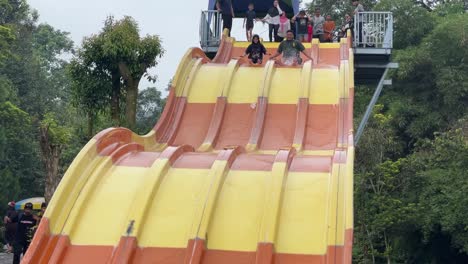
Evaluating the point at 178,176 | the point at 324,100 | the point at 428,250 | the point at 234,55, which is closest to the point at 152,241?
the point at 178,176

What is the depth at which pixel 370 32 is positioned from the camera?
15219 millimetres

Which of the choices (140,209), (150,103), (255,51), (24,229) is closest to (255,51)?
(255,51)

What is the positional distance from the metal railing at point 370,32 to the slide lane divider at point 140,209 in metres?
8.37

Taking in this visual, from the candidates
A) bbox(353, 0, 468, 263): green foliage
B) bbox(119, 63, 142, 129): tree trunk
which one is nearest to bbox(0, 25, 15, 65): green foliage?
bbox(119, 63, 142, 129): tree trunk

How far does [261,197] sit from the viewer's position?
679 cm

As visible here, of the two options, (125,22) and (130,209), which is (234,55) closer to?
(125,22)

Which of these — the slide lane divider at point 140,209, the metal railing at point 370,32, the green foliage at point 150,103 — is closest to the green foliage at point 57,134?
the slide lane divider at point 140,209

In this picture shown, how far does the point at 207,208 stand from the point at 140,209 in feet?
2.05

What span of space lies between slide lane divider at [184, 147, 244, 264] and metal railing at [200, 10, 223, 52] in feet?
26.0

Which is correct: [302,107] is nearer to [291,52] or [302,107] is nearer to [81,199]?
[291,52]

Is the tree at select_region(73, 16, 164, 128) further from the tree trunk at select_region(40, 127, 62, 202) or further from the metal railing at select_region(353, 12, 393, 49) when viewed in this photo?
the metal railing at select_region(353, 12, 393, 49)

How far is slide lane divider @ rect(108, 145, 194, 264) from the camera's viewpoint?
6.34 m

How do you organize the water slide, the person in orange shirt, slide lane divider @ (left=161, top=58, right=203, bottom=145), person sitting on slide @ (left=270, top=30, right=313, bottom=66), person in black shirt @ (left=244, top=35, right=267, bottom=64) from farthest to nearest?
the person in orange shirt
person in black shirt @ (left=244, top=35, right=267, bottom=64)
person sitting on slide @ (left=270, top=30, right=313, bottom=66)
slide lane divider @ (left=161, top=58, right=203, bottom=145)
the water slide

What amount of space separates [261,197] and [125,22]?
7943 mm
